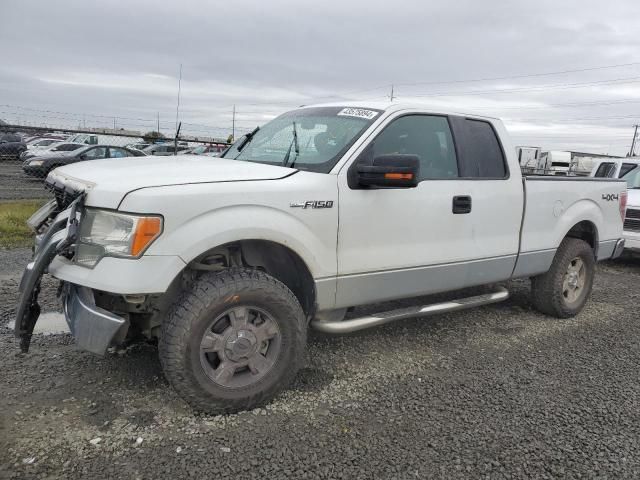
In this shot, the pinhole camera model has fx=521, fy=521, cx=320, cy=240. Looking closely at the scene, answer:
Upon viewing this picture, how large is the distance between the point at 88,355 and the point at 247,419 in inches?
58.1

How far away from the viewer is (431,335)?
4.56 meters

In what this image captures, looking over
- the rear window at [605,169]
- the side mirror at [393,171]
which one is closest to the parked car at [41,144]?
the rear window at [605,169]

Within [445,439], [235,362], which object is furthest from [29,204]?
[445,439]

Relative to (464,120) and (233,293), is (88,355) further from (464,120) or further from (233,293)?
(464,120)

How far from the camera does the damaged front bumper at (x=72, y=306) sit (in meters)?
2.75

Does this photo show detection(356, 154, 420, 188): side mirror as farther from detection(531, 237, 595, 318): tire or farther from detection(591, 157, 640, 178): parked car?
detection(591, 157, 640, 178): parked car

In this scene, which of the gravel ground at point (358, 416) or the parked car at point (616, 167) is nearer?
the gravel ground at point (358, 416)

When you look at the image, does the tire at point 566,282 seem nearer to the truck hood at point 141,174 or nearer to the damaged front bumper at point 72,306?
the truck hood at point 141,174

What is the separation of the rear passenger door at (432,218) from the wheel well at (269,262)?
22 cm

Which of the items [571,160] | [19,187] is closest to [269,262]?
[19,187]

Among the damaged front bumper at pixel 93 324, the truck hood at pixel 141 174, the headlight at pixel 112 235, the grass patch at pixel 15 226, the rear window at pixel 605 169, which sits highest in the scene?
the rear window at pixel 605 169

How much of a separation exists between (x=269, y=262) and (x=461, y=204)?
1.56 m

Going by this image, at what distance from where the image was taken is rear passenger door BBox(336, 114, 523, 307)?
3465 millimetres

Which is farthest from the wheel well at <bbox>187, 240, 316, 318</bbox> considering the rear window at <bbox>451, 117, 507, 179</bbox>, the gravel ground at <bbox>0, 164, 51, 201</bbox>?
the gravel ground at <bbox>0, 164, 51, 201</bbox>
